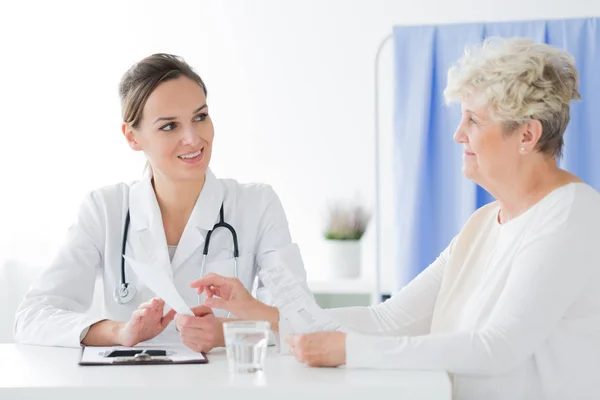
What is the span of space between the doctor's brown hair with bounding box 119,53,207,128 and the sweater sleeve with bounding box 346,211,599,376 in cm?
106

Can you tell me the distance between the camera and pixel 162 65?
252 cm

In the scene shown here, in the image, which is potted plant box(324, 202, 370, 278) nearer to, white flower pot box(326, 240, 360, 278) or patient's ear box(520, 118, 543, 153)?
white flower pot box(326, 240, 360, 278)

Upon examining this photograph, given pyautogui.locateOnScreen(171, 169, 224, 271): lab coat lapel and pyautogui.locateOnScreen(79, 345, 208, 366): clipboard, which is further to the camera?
pyautogui.locateOnScreen(171, 169, 224, 271): lab coat lapel

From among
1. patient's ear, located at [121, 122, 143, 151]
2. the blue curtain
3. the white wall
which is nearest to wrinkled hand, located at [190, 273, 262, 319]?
patient's ear, located at [121, 122, 143, 151]

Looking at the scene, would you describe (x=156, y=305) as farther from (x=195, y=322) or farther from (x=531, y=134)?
(x=531, y=134)

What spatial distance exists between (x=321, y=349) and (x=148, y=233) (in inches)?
35.3

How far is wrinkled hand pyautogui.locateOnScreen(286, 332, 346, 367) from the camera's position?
1.72 metres

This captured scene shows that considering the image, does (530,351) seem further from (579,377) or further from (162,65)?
(162,65)

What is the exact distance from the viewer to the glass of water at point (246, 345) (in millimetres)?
1684

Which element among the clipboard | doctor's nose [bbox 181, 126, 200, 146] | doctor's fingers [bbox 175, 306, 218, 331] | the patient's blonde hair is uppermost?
the patient's blonde hair

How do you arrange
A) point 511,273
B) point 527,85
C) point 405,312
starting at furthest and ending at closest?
Answer: 1. point 405,312
2. point 527,85
3. point 511,273

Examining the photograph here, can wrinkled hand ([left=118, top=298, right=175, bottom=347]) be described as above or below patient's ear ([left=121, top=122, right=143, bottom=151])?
below

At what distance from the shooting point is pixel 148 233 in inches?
97.7

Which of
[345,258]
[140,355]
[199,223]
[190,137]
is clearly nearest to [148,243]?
[199,223]
